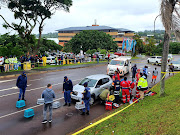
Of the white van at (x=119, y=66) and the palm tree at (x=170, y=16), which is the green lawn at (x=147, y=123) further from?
the white van at (x=119, y=66)

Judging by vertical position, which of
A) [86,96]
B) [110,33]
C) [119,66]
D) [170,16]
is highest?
[110,33]

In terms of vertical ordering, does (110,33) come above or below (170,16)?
above

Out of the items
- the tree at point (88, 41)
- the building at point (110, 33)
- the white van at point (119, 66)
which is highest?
the building at point (110, 33)

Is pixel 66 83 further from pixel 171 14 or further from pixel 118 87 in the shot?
pixel 171 14

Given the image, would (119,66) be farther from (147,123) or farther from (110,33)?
(110,33)

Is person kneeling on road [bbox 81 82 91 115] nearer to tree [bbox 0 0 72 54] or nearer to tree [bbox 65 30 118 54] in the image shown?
tree [bbox 0 0 72 54]

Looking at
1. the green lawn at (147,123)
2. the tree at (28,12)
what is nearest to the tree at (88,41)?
the tree at (28,12)

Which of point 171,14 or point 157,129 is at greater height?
point 171,14

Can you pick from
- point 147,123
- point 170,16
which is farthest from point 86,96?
point 170,16

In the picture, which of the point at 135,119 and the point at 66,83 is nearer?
the point at 135,119

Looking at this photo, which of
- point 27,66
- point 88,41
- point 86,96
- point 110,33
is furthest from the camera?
point 110,33

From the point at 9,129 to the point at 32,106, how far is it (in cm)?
261

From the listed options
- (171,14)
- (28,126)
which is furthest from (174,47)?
(28,126)

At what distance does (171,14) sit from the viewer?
333 inches
